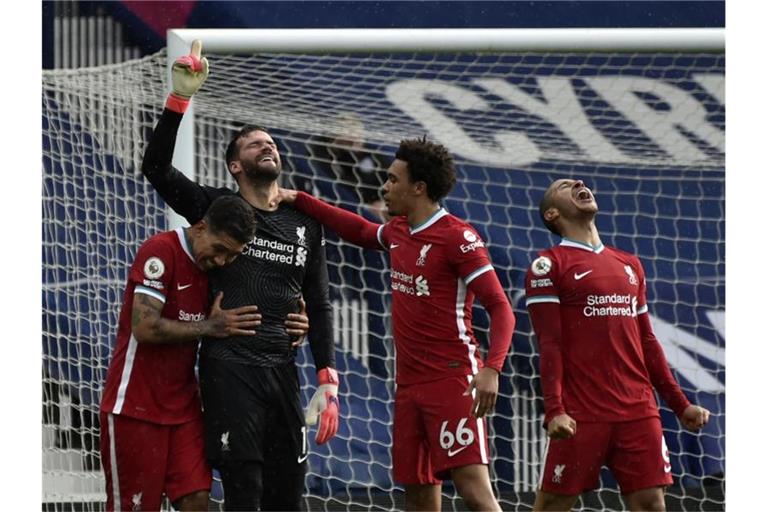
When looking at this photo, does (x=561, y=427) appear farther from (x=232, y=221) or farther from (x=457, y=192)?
(x=457, y=192)

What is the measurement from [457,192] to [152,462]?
12.8 feet

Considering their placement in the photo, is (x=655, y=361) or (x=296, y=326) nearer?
(x=296, y=326)

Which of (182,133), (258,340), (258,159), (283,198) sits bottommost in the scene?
(258,340)

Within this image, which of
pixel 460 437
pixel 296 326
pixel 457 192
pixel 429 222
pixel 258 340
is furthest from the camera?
pixel 457 192

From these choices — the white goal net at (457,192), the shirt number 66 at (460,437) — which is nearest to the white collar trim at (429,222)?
the shirt number 66 at (460,437)

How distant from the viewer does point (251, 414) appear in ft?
15.9

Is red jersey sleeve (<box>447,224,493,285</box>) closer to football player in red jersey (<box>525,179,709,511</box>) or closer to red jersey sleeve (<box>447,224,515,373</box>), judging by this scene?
red jersey sleeve (<box>447,224,515,373</box>)

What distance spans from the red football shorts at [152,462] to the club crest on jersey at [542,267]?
1567 mm

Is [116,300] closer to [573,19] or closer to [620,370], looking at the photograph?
[620,370]

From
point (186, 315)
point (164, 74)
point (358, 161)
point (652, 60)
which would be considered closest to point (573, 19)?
point (652, 60)

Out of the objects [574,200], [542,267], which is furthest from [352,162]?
[542,267]

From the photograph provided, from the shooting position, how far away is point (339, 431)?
25.9 feet

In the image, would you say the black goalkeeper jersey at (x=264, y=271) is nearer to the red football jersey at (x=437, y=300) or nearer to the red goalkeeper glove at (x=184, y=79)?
the red goalkeeper glove at (x=184, y=79)

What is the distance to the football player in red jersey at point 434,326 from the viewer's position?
17.0 ft
